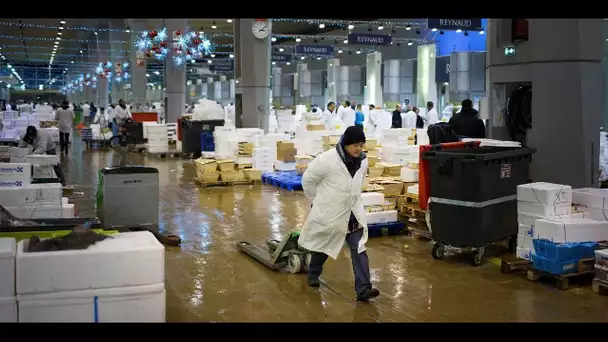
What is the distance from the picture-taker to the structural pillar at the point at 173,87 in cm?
2667

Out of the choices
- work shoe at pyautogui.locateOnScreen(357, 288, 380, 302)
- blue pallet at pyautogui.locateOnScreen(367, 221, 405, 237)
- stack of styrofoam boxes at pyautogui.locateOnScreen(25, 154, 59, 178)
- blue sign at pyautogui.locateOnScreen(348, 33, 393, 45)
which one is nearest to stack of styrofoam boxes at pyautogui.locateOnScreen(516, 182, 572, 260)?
work shoe at pyautogui.locateOnScreen(357, 288, 380, 302)

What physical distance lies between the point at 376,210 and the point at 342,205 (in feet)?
10.7

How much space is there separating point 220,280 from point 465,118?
556 cm

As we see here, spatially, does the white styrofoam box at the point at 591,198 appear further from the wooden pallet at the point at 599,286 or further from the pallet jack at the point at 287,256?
the pallet jack at the point at 287,256

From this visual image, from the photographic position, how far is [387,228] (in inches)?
392

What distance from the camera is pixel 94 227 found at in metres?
7.05

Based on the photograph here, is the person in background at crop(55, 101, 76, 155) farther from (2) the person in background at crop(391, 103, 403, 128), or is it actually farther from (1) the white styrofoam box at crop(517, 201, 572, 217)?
(1) the white styrofoam box at crop(517, 201, 572, 217)

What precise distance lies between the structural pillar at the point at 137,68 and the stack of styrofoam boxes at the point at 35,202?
67.0 ft

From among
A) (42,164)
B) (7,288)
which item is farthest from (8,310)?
(42,164)

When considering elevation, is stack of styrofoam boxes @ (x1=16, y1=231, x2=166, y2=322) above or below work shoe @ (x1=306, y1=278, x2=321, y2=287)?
above

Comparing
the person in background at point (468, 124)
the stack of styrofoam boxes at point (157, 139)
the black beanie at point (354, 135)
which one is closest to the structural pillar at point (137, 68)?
the stack of styrofoam boxes at point (157, 139)

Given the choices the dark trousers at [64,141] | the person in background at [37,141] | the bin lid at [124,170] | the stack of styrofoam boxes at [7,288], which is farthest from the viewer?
the dark trousers at [64,141]

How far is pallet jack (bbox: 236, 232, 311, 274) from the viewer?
7.83m

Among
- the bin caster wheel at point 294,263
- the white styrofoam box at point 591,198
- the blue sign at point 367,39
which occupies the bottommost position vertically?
the bin caster wheel at point 294,263
